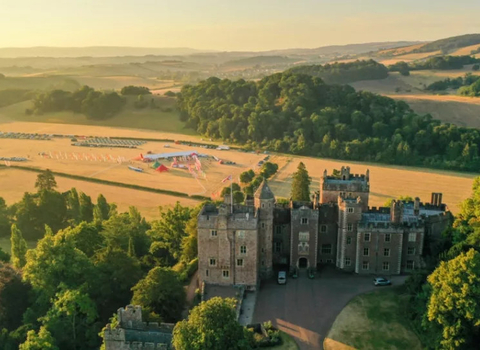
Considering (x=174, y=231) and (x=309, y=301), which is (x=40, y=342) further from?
(x=174, y=231)

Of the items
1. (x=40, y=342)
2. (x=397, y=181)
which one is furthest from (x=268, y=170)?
(x=40, y=342)

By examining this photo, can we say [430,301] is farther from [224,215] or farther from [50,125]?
[50,125]

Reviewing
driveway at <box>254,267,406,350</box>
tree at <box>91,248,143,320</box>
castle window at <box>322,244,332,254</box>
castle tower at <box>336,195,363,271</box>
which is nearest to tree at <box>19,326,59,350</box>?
tree at <box>91,248,143,320</box>

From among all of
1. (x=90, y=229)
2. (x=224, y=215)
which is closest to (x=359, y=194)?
(x=224, y=215)

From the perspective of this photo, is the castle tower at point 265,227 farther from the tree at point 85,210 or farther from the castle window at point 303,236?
the tree at point 85,210

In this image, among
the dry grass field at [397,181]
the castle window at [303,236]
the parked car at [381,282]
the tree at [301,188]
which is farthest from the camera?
the dry grass field at [397,181]

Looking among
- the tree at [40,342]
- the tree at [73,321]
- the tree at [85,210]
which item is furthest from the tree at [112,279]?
the tree at [85,210]
